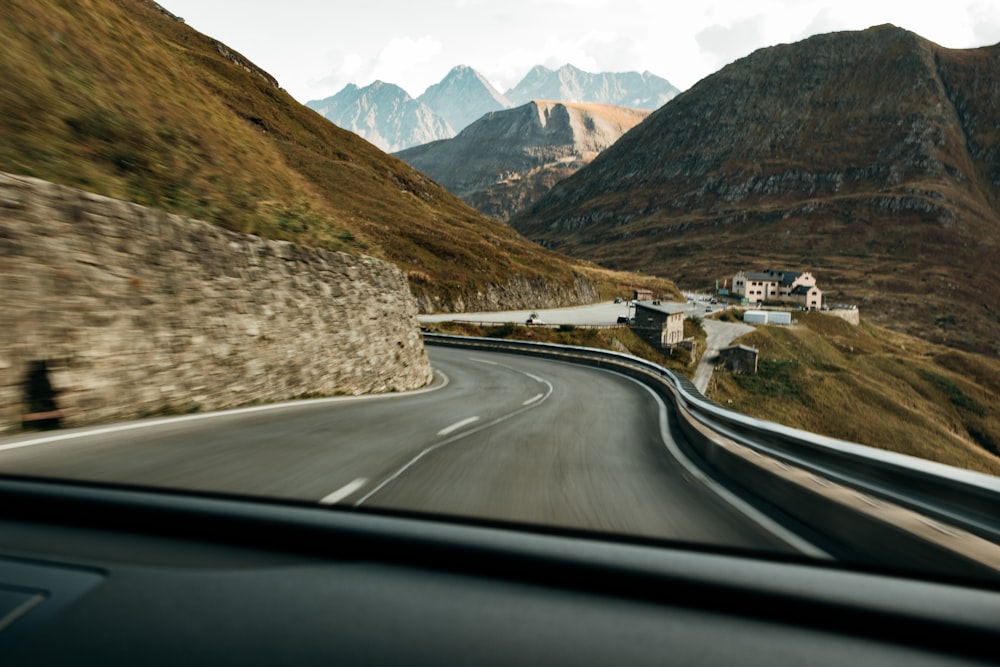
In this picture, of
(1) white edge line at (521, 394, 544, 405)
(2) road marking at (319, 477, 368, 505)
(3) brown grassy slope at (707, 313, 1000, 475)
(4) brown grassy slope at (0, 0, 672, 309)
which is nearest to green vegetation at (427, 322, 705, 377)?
(3) brown grassy slope at (707, 313, 1000, 475)

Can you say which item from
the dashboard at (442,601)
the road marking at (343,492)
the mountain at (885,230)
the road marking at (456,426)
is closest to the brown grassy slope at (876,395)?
the road marking at (456,426)

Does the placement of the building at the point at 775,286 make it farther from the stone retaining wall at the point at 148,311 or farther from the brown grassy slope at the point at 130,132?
the stone retaining wall at the point at 148,311

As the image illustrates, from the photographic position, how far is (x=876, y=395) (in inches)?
1887

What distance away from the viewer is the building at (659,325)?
52.7 meters

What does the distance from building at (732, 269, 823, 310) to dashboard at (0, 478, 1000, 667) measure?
126020 millimetres

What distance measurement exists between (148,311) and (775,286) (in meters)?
133

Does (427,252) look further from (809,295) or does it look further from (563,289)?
(809,295)

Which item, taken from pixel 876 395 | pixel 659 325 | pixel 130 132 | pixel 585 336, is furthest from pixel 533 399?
pixel 876 395

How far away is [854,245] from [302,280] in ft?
597

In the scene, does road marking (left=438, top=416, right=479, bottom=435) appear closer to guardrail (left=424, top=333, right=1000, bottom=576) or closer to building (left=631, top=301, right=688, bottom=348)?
guardrail (left=424, top=333, right=1000, bottom=576)

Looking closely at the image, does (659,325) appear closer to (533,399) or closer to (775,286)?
(533,399)

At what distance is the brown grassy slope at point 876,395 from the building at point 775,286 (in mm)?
51240

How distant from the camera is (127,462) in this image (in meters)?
4.72

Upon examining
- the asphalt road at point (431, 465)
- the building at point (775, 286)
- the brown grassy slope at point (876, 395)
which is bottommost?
the brown grassy slope at point (876, 395)
